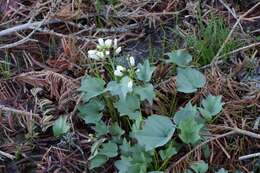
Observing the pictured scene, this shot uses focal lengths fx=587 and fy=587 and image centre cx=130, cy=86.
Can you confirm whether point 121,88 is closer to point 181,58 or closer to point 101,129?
point 101,129

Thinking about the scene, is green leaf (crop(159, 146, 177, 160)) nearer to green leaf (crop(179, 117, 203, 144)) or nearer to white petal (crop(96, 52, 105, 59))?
green leaf (crop(179, 117, 203, 144))

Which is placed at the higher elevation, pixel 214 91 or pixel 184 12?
pixel 184 12

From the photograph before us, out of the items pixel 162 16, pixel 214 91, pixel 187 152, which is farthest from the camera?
pixel 162 16

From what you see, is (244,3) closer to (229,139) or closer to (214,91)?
(214,91)

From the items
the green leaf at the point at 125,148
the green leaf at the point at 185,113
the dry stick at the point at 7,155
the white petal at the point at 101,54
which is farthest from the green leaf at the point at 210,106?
the dry stick at the point at 7,155

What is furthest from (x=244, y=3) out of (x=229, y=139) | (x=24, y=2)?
(x=24, y=2)

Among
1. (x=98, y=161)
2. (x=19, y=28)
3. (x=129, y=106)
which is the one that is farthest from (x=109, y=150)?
(x=19, y=28)
